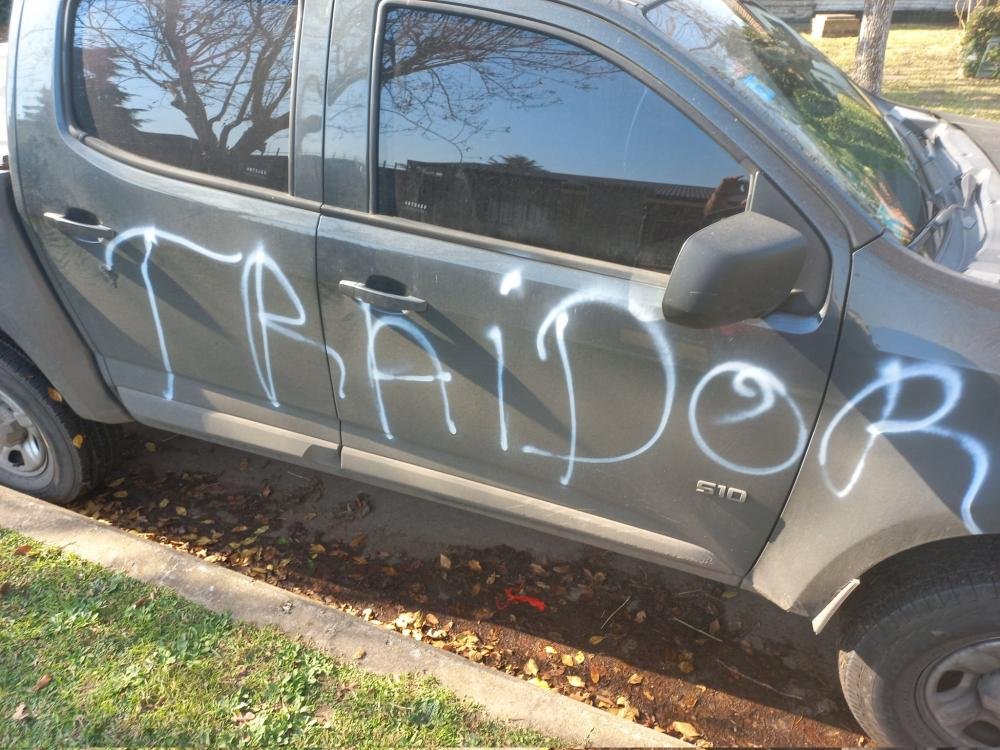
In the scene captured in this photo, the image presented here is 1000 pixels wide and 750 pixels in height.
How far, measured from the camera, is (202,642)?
2182 millimetres

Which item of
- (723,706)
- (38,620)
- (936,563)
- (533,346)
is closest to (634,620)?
(723,706)

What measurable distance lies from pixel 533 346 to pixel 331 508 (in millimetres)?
1526

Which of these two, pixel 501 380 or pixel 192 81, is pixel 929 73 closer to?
pixel 501 380

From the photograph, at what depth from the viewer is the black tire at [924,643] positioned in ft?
5.72

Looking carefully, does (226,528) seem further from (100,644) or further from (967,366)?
(967,366)

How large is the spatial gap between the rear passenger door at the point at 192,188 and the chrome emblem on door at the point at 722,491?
1131 mm

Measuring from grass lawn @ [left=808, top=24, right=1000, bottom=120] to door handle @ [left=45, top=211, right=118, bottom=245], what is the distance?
766cm

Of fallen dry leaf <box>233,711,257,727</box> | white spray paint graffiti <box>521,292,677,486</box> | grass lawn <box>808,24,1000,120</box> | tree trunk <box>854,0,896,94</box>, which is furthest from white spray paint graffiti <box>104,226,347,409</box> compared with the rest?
grass lawn <box>808,24,1000,120</box>

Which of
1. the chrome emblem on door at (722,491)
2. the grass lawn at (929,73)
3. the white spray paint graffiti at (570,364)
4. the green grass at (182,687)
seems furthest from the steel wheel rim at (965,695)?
the grass lawn at (929,73)

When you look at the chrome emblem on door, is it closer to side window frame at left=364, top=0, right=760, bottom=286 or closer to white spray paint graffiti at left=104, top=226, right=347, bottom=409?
side window frame at left=364, top=0, right=760, bottom=286

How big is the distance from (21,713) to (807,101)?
272cm

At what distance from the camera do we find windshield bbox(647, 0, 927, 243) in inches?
67.8

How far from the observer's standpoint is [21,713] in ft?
6.55

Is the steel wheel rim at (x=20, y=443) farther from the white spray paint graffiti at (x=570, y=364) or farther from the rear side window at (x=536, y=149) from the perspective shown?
the white spray paint graffiti at (x=570, y=364)
